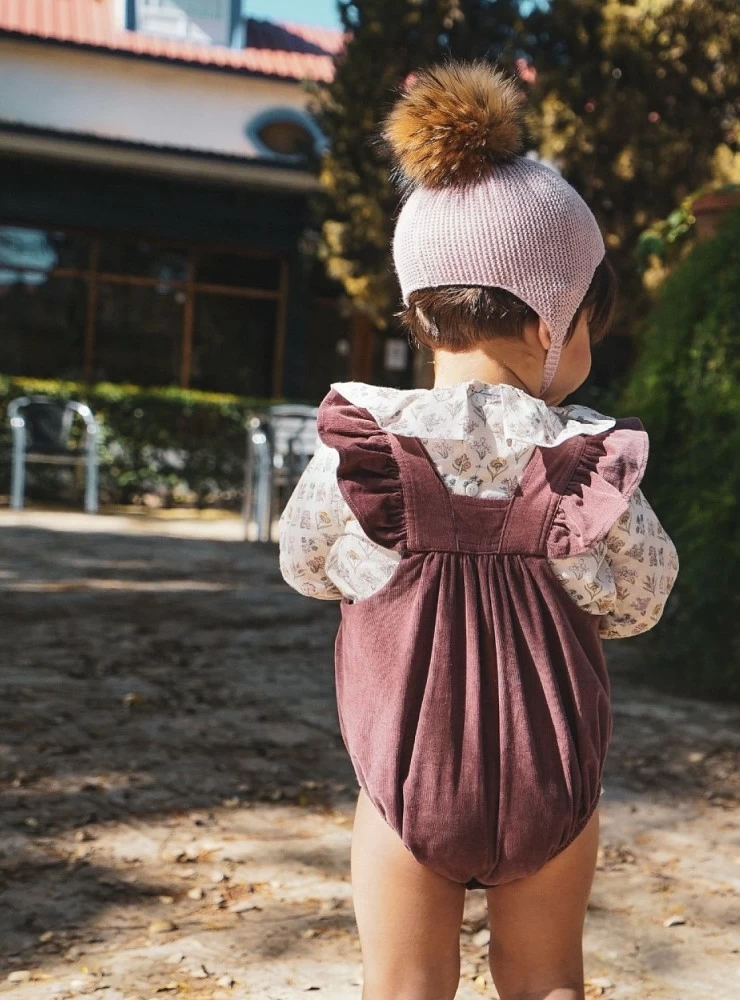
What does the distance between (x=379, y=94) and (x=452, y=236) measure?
10.3m

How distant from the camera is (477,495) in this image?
146cm

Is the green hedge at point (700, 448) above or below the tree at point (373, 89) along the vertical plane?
below

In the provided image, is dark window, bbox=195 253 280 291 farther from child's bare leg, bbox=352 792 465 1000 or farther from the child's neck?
child's bare leg, bbox=352 792 465 1000

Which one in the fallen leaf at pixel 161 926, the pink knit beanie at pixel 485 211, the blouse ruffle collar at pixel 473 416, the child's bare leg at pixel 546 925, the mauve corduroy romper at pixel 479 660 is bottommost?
the fallen leaf at pixel 161 926

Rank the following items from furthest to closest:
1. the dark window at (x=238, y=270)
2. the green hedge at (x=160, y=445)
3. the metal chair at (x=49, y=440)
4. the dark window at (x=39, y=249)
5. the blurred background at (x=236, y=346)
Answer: the dark window at (x=238, y=270) → the dark window at (x=39, y=249) → the green hedge at (x=160, y=445) → the metal chair at (x=49, y=440) → the blurred background at (x=236, y=346)

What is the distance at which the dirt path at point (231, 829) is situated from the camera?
7.39 feet

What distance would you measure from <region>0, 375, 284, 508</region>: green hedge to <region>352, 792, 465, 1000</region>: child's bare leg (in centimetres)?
1090

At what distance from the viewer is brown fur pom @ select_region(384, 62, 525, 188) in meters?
1.52

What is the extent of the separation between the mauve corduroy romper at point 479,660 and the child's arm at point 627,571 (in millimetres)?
32

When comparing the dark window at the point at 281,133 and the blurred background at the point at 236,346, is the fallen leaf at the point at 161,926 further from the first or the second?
the dark window at the point at 281,133

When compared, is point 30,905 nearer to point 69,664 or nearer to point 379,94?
point 69,664

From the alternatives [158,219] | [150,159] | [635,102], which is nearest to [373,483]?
[635,102]

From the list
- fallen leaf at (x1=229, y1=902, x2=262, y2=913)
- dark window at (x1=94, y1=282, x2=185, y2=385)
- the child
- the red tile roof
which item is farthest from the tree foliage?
the child

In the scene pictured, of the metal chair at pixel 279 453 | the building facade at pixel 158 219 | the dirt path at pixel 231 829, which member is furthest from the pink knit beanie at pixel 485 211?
the building facade at pixel 158 219
